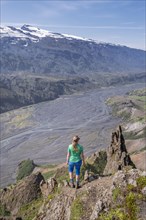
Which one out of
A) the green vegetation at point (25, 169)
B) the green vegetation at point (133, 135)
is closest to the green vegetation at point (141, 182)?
the green vegetation at point (25, 169)

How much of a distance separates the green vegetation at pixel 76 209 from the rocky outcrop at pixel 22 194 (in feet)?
126

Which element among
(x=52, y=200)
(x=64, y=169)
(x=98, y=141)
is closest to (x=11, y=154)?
(x=98, y=141)

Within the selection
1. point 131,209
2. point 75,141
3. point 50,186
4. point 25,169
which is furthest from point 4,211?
point 25,169

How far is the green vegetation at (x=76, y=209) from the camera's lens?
23433 mm

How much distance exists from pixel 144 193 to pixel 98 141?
6536 inches

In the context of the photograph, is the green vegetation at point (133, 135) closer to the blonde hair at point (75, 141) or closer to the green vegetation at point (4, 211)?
the green vegetation at point (4, 211)

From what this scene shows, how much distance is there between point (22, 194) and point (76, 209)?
42.2 meters

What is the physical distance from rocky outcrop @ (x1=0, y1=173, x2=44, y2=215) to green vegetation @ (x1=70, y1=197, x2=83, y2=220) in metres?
38.5

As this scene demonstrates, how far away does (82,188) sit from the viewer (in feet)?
84.6

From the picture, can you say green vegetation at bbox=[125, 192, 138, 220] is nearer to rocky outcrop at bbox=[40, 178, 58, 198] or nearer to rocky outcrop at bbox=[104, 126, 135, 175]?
rocky outcrop at bbox=[40, 178, 58, 198]

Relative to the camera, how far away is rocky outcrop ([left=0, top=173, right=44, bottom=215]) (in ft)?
208

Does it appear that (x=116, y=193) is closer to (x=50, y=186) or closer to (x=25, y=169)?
(x=50, y=186)

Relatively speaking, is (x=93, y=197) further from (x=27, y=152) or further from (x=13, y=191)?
(x=27, y=152)

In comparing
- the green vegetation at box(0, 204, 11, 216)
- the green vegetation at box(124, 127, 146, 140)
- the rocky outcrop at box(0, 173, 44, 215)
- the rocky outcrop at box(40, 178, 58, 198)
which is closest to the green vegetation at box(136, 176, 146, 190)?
the rocky outcrop at box(40, 178, 58, 198)
